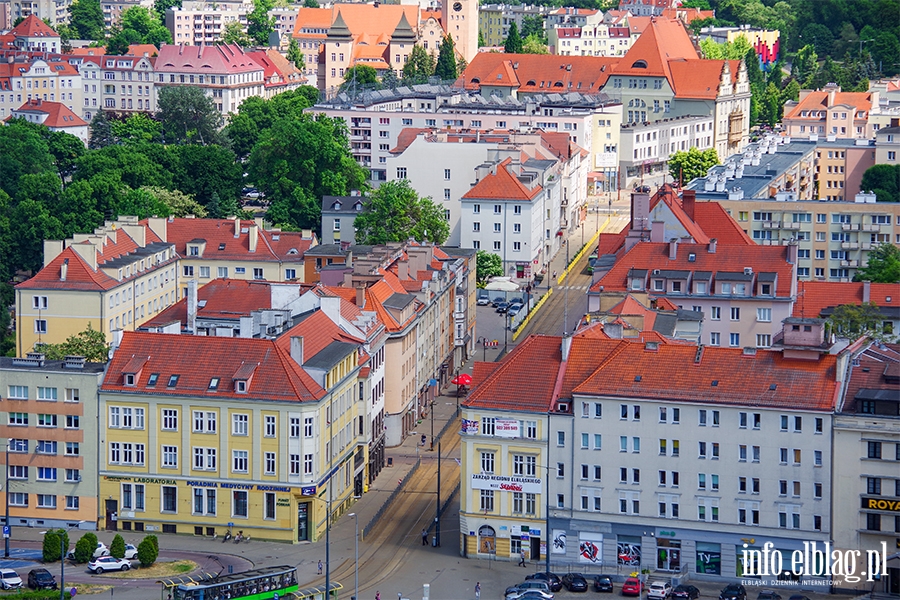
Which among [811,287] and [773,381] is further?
[811,287]

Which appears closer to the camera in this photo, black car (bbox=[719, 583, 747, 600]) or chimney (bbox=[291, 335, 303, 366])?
black car (bbox=[719, 583, 747, 600])

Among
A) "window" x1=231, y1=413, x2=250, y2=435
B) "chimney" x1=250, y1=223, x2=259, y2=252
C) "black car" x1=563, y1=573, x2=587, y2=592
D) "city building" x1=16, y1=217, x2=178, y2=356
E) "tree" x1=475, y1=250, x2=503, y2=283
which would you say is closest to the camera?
"black car" x1=563, y1=573, x2=587, y2=592

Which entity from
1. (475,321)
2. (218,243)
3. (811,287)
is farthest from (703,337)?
(218,243)

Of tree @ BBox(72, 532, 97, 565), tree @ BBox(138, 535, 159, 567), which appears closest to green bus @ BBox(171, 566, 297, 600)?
tree @ BBox(138, 535, 159, 567)

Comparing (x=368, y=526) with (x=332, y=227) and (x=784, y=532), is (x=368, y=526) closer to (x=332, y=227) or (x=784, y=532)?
(x=784, y=532)

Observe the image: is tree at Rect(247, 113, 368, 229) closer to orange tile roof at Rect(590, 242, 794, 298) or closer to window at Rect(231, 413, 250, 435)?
orange tile roof at Rect(590, 242, 794, 298)

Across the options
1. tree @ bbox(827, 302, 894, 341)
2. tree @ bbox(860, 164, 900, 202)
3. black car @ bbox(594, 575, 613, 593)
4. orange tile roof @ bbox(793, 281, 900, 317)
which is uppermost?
tree @ bbox(860, 164, 900, 202)

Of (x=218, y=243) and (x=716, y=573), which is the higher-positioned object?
(x=218, y=243)
